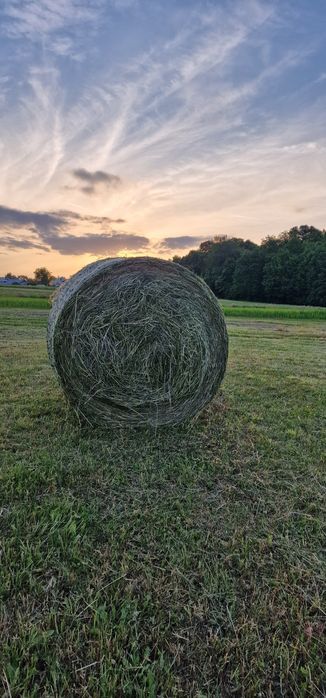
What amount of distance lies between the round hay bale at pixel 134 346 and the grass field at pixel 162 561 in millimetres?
314

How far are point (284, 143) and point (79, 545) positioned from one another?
34.8 feet

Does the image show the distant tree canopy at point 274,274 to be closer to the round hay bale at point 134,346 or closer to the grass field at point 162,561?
the round hay bale at point 134,346

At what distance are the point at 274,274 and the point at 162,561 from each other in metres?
47.3

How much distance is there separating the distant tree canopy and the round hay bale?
4115 centimetres

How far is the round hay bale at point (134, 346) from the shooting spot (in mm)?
4203

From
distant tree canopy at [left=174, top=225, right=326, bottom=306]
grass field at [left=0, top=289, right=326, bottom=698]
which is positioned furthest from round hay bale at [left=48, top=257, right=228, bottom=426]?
distant tree canopy at [left=174, top=225, right=326, bottom=306]

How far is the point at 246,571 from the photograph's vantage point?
2.21 m

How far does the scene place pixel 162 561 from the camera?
7.36 ft

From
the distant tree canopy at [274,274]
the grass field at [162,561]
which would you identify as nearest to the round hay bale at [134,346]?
the grass field at [162,561]

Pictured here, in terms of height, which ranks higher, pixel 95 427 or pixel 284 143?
pixel 284 143

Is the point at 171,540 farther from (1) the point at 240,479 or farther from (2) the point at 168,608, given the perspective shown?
(1) the point at 240,479

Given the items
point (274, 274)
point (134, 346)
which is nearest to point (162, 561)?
point (134, 346)

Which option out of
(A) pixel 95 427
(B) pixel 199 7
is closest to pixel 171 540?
(A) pixel 95 427

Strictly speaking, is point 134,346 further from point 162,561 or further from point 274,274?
point 274,274
